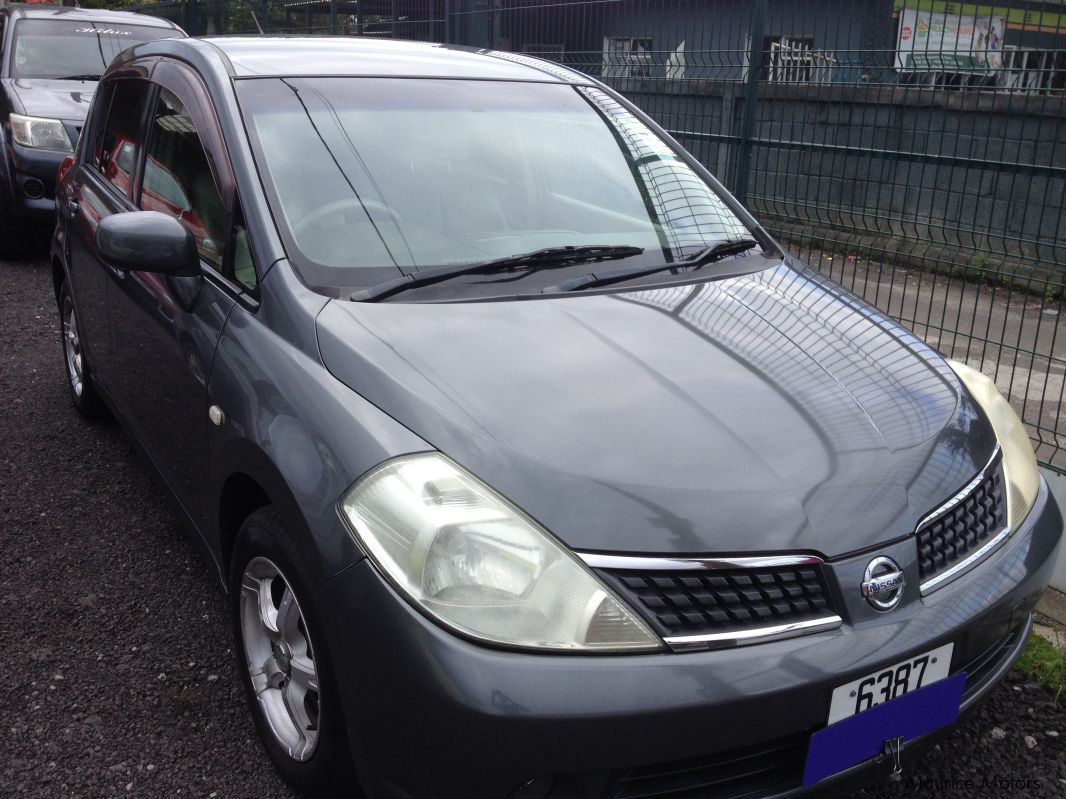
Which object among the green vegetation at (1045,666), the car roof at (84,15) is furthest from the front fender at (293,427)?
the car roof at (84,15)

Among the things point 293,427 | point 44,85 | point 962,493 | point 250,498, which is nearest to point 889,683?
point 962,493

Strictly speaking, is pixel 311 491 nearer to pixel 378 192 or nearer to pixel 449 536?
pixel 449 536

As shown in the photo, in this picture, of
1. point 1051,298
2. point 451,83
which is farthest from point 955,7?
point 451,83

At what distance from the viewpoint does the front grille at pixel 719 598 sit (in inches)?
66.3

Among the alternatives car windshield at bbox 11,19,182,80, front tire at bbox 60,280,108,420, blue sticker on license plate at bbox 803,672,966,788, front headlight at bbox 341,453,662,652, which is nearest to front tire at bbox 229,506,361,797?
front headlight at bbox 341,453,662,652

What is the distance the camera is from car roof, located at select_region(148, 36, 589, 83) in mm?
2932

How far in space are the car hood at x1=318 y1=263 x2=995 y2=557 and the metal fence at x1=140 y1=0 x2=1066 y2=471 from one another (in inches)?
60.6

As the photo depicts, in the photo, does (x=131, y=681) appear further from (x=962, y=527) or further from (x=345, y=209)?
(x=962, y=527)

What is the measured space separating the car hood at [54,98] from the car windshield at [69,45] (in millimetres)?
156

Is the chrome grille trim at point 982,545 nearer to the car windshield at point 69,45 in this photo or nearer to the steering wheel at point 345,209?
the steering wheel at point 345,209

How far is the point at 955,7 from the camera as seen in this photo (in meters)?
5.76

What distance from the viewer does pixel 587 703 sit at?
161cm

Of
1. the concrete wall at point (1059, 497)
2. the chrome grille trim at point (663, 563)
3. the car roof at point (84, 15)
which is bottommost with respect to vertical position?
the concrete wall at point (1059, 497)

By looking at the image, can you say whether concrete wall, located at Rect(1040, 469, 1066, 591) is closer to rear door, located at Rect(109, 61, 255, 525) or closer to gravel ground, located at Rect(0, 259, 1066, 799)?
gravel ground, located at Rect(0, 259, 1066, 799)
